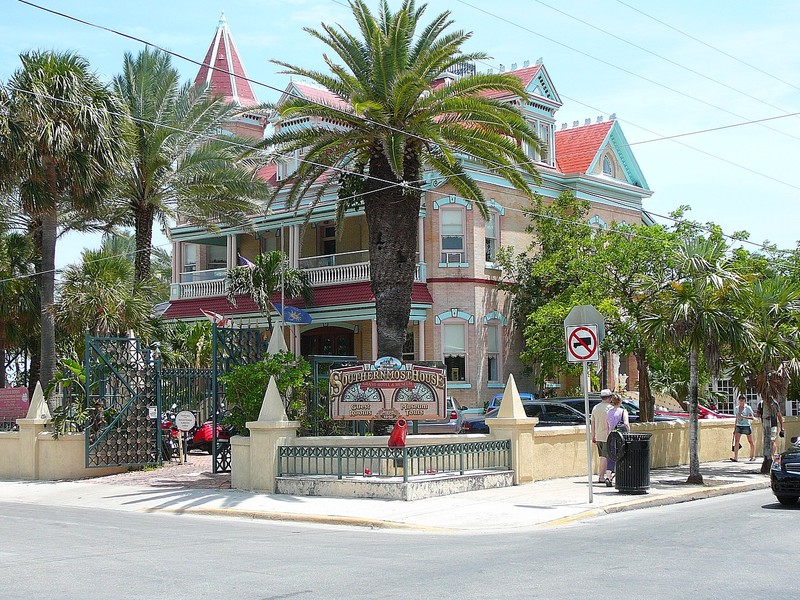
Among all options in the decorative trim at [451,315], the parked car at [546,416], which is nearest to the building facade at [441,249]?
the decorative trim at [451,315]

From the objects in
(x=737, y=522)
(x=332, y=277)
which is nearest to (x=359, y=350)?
(x=332, y=277)

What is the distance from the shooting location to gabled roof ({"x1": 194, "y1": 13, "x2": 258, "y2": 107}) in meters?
41.4

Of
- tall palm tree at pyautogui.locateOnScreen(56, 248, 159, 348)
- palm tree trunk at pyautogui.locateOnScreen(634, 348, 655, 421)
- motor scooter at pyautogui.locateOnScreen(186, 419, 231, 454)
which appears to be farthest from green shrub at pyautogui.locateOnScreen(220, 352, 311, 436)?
palm tree trunk at pyautogui.locateOnScreen(634, 348, 655, 421)

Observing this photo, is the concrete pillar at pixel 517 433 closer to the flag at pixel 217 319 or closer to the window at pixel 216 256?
the flag at pixel 217 319

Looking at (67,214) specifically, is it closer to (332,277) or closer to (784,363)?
(332,277)

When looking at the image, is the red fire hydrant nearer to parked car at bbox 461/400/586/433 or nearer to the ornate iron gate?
the ornate iron gate

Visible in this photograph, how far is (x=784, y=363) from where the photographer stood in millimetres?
22469

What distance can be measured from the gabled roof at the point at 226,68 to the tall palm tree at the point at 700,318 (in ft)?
83.3

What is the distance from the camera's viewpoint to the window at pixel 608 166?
131ft

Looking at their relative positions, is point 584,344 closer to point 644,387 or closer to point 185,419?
point 185,419

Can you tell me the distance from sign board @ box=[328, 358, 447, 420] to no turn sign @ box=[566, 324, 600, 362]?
329cm

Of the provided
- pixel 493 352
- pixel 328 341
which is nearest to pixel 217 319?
pixel 493 352

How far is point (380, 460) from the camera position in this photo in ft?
55.9

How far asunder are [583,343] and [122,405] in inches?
429
